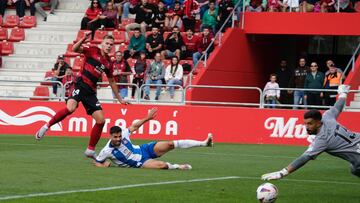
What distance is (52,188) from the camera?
13453mm

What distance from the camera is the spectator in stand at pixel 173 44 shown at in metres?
33.2

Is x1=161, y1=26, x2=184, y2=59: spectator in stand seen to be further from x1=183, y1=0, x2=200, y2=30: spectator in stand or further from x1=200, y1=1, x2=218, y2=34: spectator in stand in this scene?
x1=183, y1=0, x2=200, y2=30: spectator in stand

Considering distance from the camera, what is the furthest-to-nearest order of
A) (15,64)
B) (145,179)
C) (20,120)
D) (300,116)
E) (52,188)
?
(15,64), (20,120), (300,116), (145,179), (52,188)

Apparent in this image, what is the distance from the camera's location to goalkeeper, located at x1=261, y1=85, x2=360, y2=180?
13336mm

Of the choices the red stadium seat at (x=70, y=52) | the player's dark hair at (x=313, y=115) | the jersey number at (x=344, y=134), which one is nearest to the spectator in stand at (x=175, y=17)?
the red stadium seat at (x=70, y=52)

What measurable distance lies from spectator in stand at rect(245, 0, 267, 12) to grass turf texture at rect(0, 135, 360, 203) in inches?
495

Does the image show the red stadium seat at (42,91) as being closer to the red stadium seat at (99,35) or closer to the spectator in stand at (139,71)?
the spectator in stand at (139,71)

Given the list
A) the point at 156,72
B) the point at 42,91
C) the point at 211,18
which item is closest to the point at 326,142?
the point at 156,72

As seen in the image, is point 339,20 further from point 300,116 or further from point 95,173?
point 95,173

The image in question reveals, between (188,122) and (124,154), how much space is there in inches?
468

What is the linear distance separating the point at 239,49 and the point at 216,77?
180 cm

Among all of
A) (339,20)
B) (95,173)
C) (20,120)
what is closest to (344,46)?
(339,20)

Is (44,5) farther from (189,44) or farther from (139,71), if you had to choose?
(139,71)

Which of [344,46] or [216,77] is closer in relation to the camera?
[216,77]
